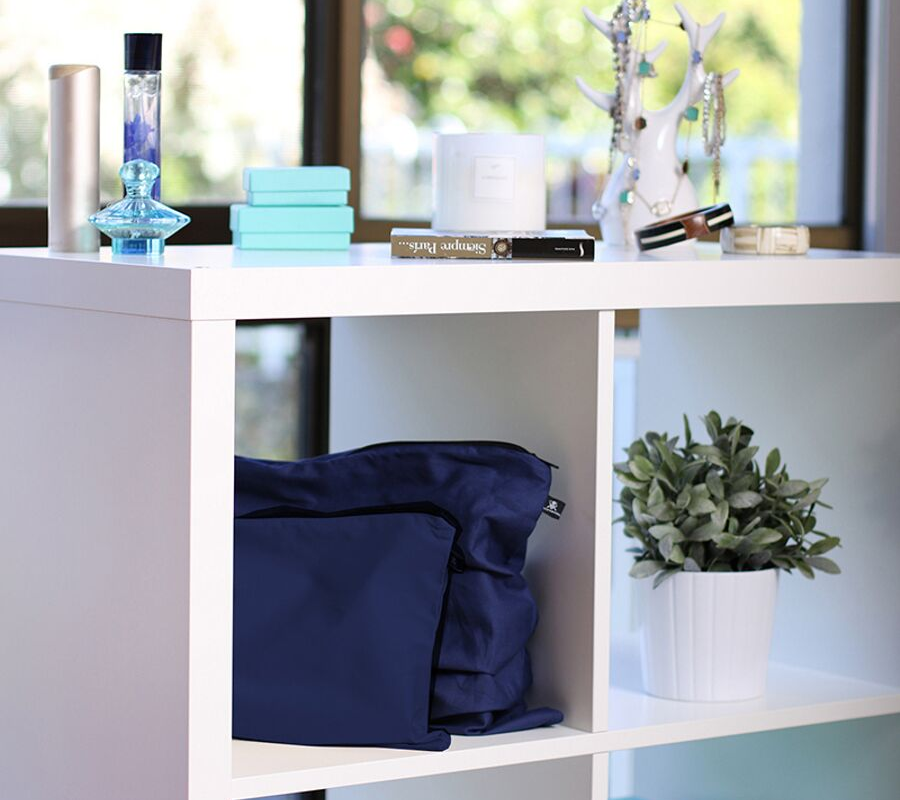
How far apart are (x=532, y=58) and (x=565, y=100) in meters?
0.24

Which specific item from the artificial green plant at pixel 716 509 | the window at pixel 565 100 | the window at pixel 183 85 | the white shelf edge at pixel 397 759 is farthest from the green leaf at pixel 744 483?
the window at pixel 183 85

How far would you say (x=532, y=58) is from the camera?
3.42 meters

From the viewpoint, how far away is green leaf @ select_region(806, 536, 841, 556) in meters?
1.65

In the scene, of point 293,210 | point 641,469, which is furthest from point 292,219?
point 641,469

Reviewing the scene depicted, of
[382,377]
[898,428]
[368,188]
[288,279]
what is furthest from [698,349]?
[288,279]

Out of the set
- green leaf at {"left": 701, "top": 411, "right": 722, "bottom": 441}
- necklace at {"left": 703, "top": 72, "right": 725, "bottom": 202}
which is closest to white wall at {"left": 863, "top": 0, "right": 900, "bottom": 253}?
necklace at {"left": 703, "top": 72, "right": 725, "bottom": 202}

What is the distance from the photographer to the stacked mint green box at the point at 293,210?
4.96ft

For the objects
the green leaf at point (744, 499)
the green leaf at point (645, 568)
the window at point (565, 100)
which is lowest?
the green leaf at point (645, 568)

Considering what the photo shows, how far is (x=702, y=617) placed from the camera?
1.60m

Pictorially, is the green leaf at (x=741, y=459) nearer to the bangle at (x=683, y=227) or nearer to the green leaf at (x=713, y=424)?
the green leaf at (x=713, y=424)

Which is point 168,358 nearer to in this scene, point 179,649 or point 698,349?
point 179,649

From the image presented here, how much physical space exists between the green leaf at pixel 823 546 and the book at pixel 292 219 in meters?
0.60

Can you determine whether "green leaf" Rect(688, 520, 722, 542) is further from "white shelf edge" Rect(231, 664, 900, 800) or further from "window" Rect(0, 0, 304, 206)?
"window" Rect(0, 0, 304, 206)

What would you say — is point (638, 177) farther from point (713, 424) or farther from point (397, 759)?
point (397, 759)
